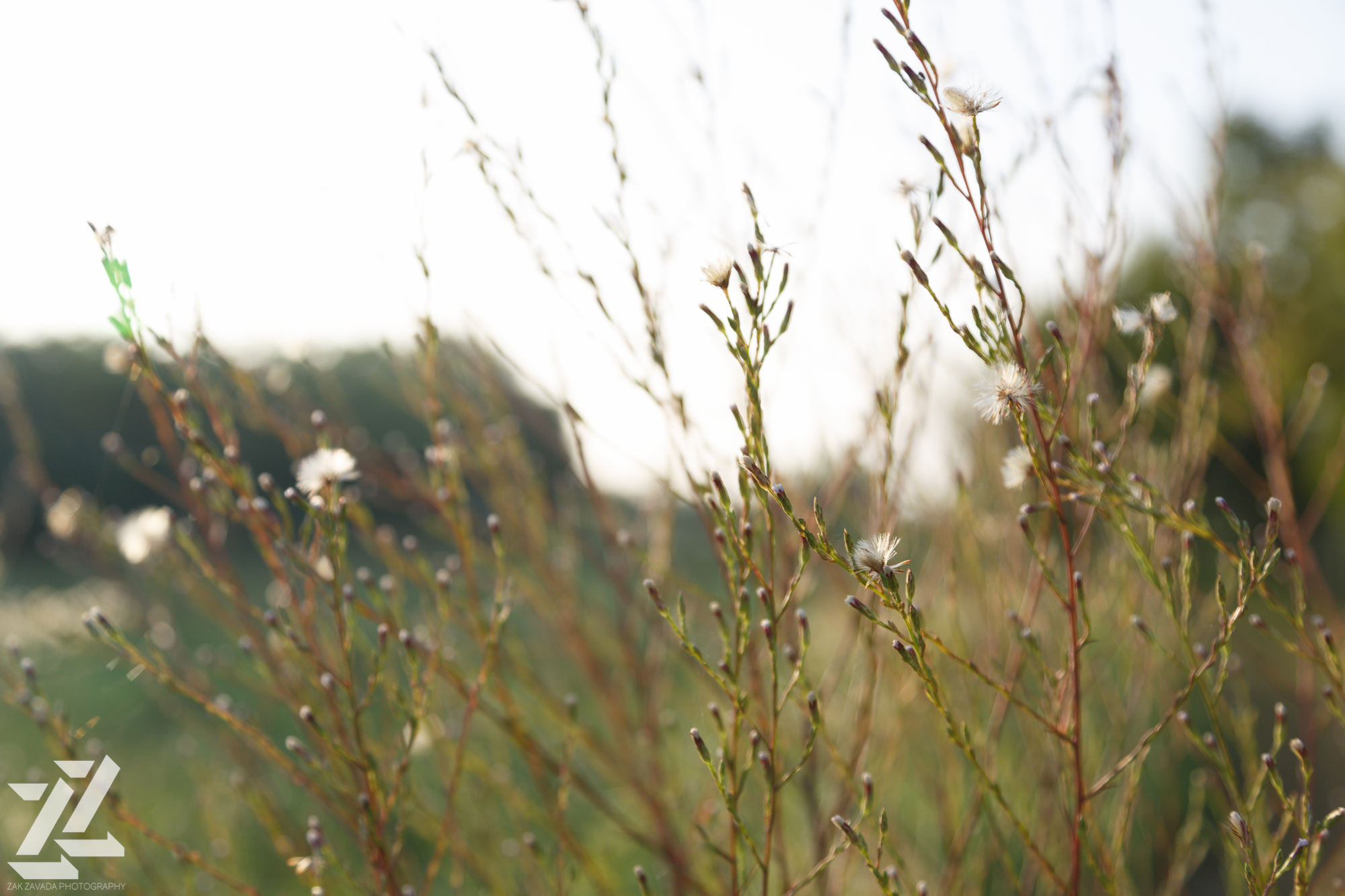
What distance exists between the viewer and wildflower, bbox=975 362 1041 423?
2.52ft

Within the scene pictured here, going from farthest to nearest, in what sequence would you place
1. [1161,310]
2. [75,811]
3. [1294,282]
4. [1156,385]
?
1. [1294,282]
2. [1156,385]
3. [75,811]
4. [1161,310]

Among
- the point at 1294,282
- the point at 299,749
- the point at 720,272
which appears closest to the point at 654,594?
the point at 720,272

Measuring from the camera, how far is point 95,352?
964 cm

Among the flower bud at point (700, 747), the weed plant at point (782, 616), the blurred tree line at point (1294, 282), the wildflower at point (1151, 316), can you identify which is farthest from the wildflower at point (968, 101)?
the blurred tree line at point (1294, 282)

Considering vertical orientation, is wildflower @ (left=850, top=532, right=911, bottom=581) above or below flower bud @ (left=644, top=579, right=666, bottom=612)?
above

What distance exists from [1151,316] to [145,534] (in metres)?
1.73

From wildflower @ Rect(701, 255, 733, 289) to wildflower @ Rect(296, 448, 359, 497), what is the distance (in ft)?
1.66

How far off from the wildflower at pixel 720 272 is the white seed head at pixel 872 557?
0.99ft

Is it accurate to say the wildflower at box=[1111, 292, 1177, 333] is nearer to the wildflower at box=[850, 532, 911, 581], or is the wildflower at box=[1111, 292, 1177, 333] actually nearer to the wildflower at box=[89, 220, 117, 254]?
the wildflower at box=[850, 532, 911, 581]

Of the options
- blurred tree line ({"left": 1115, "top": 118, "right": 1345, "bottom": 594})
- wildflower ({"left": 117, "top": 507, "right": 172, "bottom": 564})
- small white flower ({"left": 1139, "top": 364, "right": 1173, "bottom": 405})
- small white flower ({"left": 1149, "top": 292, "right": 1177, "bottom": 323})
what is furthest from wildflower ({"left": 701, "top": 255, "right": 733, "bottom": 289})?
blurred tree line ({"left": 1115, "top": 118, "right": 1345, "bottom": 594})

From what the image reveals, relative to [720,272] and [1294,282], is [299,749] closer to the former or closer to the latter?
[720,272]

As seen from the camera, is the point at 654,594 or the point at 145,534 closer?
the point at 654,594

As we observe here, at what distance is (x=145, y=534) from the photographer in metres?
1.52

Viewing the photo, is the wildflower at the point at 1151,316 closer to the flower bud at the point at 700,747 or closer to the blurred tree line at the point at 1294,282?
the flower bud at the point at 700,747
